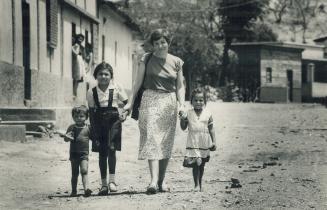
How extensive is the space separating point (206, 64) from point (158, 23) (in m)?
5.58

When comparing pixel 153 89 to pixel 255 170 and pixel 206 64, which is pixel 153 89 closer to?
pixel 255 170

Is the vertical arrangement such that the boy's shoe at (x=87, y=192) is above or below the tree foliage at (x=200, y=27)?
below

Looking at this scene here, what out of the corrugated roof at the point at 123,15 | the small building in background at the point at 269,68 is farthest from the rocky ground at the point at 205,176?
the small building in background at the point at 269,68

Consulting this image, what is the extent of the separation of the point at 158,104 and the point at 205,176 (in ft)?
6.35

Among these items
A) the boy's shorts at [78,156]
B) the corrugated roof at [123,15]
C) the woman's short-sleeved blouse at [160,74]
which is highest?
the corrugated roof at [123,15]

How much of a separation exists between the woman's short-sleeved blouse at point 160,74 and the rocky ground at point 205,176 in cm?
116

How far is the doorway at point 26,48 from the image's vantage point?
43.0 feet

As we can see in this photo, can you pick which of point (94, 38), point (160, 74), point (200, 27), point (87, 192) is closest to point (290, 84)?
point (200, 27)

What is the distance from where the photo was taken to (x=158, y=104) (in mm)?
6547

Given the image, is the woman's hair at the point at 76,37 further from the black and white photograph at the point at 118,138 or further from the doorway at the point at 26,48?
the doorway at the point at 26,48

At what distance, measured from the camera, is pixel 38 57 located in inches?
547

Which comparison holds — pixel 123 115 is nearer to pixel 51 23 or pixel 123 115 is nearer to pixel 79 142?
pixel 79 142

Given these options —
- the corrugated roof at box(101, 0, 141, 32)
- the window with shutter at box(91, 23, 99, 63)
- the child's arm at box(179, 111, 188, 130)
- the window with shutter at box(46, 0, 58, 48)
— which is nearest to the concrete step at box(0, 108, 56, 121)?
the window with shutter at box(46, 0, 58, 48)

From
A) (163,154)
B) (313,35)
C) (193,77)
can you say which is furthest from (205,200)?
(313,35)
